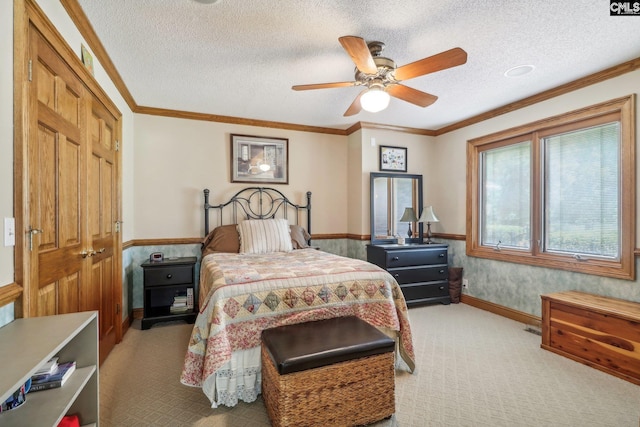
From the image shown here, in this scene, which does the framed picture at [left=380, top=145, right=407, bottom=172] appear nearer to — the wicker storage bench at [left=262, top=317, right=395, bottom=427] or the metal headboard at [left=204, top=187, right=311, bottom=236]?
the metal headboard at [left=204, top=187, right=311, bottom=236]

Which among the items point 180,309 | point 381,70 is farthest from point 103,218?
point 381,70

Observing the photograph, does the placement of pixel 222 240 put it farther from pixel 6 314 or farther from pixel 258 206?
pixel 6 314

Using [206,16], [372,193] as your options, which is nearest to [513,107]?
[372,193]

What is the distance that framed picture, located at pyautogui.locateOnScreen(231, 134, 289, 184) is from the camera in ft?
13.3

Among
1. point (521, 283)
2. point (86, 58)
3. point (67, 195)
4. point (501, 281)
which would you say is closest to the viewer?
point (67, 195)

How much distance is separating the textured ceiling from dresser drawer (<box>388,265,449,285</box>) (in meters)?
2.10

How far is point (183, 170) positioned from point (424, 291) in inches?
135

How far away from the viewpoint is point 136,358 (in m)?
2.61

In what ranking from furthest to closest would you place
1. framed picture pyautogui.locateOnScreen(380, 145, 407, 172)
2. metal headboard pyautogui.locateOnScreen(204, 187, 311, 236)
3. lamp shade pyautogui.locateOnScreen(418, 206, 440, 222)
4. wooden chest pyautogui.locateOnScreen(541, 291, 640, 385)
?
1. framed picture pyautogui.locateOnScreen(380, 145, 407, 172)
2. lamp shade pyautogui.locateOnScreen(418, 206, 440, 222)
3. metal headboard pyautogui.locateOnScreen(204, 187, 311, 236)
4. wooden chest pyautogui.locateOnScreen(541, 291, 640, 385)

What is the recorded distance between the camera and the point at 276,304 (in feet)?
6.75

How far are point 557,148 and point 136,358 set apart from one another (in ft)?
14.7

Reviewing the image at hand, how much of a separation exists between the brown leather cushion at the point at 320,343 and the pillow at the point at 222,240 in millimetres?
1786

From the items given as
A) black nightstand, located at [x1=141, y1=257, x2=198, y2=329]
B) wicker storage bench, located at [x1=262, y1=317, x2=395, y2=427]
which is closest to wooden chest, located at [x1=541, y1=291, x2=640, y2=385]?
wicker storage bench, located at [x1=262, y1=317, x2=395, y2=427]

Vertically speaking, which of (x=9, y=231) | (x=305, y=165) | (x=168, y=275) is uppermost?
(x=305, y=165)
